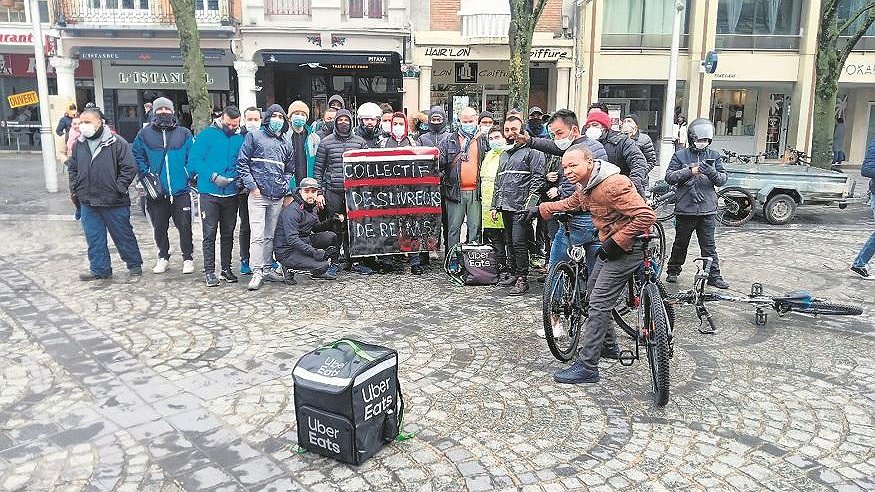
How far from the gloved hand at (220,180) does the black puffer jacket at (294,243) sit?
2.35 feet

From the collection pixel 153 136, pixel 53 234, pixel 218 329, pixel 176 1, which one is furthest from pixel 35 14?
pixel 218 329

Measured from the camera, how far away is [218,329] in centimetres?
648

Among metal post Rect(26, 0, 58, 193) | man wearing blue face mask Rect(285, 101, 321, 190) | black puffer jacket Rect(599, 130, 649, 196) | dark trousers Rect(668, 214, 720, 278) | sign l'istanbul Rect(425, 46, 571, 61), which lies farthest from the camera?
sign l'istanbul Rect(425, 46, 571, 61)

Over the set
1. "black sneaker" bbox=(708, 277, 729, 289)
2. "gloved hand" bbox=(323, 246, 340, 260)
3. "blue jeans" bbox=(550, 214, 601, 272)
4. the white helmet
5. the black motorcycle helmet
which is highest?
the white helmet

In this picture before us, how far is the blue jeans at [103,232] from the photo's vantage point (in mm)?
8070

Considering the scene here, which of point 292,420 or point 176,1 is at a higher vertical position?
point 176,1

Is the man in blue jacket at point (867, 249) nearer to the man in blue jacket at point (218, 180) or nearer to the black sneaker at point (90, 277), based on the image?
the man in blue jacket at point (218, 180)

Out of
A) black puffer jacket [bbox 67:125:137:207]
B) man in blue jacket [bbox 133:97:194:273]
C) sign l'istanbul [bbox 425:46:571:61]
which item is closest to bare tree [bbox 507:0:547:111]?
sign l'istanbul [bbox 425:46:571:61]

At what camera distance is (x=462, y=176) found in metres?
8.52

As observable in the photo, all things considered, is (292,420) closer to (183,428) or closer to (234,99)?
(183,428)

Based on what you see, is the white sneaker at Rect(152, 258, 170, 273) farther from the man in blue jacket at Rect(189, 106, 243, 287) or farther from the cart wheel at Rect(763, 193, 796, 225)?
the cart wheel at Rect(763, 193, 796, 225)

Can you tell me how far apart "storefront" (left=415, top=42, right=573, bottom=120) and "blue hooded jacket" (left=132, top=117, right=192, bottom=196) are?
14.6 metres

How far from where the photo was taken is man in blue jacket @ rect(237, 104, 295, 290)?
7750 mm

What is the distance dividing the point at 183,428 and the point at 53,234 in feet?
25.1
